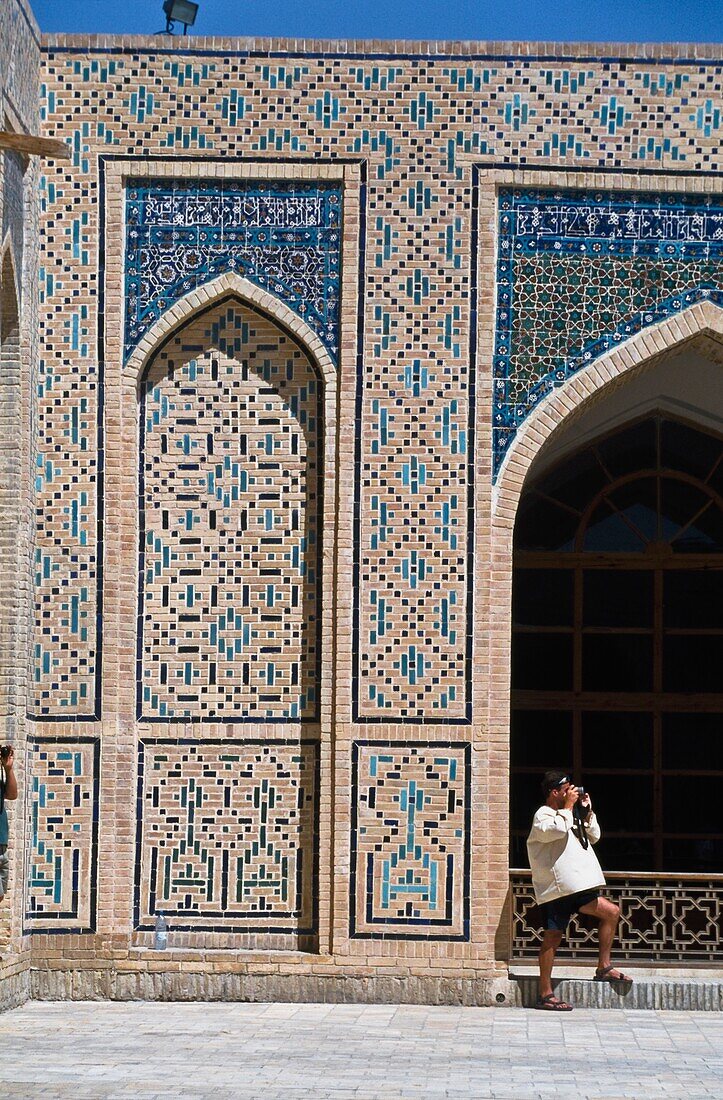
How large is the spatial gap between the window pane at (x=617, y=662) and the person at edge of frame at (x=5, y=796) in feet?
12.3

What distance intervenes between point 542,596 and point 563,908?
270 centimetres

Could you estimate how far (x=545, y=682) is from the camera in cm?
1083

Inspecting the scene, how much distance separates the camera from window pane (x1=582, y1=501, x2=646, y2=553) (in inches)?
429

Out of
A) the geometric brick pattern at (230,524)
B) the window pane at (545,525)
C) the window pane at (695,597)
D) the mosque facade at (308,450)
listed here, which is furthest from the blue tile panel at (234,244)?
the window pane at (695,597)

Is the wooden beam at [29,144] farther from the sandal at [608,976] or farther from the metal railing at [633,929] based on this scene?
the sandal at [608,976]

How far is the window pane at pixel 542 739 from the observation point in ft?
35.3

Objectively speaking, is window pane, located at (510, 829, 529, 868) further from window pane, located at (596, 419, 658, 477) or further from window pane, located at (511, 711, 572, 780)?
window pane, located at (596, 419, 658, 477)

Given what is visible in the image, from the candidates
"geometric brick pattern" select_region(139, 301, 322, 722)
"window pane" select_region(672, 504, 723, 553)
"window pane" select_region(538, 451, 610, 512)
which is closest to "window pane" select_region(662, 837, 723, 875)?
"window pane" select_region(672, 504, 723, 553)

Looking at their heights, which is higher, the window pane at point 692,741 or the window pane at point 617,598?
the window pane at point 617,598

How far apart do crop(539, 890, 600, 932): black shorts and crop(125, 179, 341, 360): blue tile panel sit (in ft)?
9.09

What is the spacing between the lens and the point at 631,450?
10.9m

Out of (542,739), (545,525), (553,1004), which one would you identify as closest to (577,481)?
(545,525)

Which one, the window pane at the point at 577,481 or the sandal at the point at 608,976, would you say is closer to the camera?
the sandal at the point at 608,976

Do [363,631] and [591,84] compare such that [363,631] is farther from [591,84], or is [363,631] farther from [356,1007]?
[591,84]
